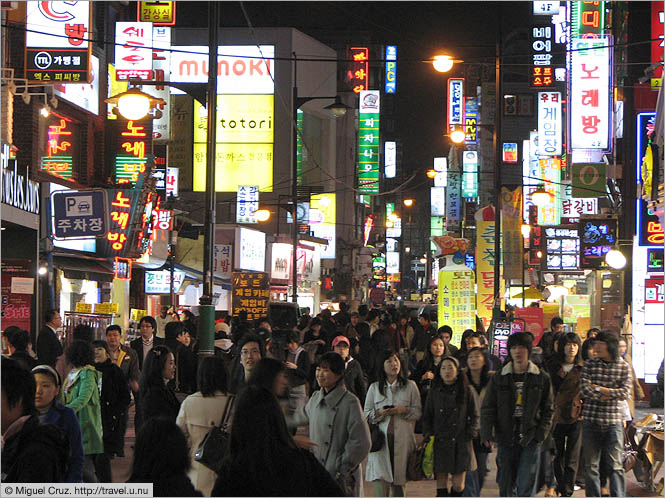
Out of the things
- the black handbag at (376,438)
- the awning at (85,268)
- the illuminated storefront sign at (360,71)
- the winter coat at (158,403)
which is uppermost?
the illuminated storefront sign at (360,71)

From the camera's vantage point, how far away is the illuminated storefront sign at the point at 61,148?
24.9 m

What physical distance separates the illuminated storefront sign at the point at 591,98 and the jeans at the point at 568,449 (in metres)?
12.5

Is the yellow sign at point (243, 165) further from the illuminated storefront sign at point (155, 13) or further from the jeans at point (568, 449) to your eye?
the jeans at point (568, 449)

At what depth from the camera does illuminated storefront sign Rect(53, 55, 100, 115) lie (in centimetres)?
2503

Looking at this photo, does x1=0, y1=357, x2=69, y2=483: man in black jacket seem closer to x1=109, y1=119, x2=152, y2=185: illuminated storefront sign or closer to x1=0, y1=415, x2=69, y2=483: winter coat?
x1=0, y1=415, x2=69, y2=483: winter coat

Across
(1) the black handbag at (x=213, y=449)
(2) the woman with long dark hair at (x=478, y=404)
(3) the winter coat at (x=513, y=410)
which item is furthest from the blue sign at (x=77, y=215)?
(1) the black handbag at (x=213, y=449)

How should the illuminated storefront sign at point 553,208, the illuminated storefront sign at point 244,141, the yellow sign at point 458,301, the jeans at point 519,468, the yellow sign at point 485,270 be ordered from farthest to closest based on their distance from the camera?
the illuminated storefront sign at point 244,141 → the illuminated storefront sign at point 553,208 → the yellow sign at point 485,270 → the yellow sign at point 458,301 → the jeans at point 519,468

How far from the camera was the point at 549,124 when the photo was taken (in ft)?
114

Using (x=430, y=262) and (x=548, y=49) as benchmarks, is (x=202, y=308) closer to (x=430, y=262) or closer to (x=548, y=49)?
(x=548, y=49)

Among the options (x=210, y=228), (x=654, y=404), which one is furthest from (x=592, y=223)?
(x=210, y=228)

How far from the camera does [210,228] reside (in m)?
14.2

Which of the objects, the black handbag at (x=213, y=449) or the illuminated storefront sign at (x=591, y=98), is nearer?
the black handbag at (x=213, y=449)

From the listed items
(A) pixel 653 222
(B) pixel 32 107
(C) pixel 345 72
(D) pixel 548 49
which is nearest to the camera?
(A) pixel 653 222

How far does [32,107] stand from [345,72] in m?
55.9
